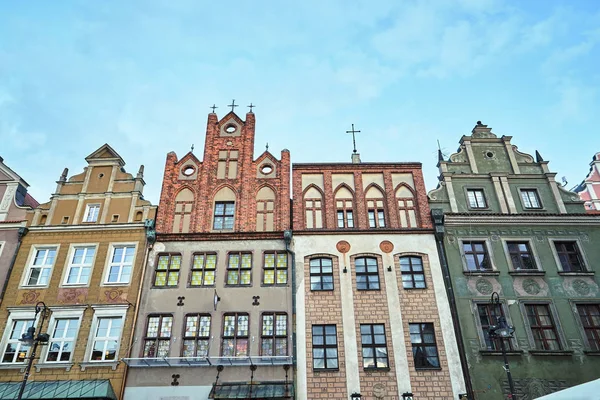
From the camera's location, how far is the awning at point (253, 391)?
59.7 ft

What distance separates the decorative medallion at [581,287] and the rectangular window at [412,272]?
7.28 m

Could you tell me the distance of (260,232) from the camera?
896 inches

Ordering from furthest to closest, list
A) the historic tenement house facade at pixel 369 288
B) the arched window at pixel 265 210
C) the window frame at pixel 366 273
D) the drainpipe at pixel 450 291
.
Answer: the arched window at pixel 265 210
the window frame at pixel 366 273
the historic tenement house facade at pixel 369 288
the drainpipe at pixel 450 291

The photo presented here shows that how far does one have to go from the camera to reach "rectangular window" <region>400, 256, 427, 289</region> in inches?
846

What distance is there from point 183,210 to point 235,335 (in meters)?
7.59

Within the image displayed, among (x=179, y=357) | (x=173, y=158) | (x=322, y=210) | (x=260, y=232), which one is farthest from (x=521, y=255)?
(x=173, y=158)

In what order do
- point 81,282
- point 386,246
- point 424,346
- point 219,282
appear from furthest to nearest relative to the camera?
point 386,246 → point 81,282 → point 219,282 → point 424,346

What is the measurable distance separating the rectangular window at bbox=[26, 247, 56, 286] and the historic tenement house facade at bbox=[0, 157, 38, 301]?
3.53ft

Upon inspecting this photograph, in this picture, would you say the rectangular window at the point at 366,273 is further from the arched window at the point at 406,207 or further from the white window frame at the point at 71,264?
the white window frame at the point at 71,264

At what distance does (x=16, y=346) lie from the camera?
66.2ft

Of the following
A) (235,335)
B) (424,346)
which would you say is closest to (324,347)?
(235,335)

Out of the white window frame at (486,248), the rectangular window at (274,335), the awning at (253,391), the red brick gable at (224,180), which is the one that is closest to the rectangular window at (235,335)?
the rectangular window at (274,335)

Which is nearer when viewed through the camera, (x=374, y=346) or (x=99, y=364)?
(x=99, y=364)

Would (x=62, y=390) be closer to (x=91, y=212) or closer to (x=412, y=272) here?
(x=91, y=212)
